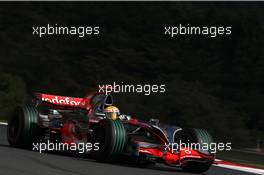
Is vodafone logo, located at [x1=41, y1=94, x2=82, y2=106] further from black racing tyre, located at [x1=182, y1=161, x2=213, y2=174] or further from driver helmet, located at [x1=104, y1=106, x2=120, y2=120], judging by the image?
black racing tyre, located at [x1=182, y1=161, x2=213, y2=174]

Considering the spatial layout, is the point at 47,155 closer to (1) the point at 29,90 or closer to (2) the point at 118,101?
(2) the point at 118,101

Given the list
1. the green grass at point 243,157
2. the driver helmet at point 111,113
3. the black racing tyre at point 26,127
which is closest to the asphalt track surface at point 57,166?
the black racing tyre at point 26,127

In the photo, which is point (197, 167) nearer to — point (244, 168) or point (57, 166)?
point (244, 168)

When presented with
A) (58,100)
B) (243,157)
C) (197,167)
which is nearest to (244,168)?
(197,167)

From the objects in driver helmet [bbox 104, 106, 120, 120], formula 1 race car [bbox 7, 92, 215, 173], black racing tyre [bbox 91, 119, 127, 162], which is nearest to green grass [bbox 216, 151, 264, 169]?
formula 1 race car [bbox 7, 92, 215, 173]

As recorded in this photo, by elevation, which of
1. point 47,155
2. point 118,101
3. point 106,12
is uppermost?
point 106,12

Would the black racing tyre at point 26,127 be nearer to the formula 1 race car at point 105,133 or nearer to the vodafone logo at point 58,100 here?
the formula 1 race car at point 105,133

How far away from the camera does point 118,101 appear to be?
28031 mm

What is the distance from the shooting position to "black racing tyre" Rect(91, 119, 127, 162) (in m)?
9.60

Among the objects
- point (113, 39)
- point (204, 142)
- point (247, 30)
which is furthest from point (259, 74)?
point (204, 142)

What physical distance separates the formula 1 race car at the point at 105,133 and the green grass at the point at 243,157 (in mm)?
3564

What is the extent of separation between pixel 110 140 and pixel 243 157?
6161 millimetres

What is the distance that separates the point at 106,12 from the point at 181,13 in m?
6.06

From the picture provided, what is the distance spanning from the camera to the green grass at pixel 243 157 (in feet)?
45.4
